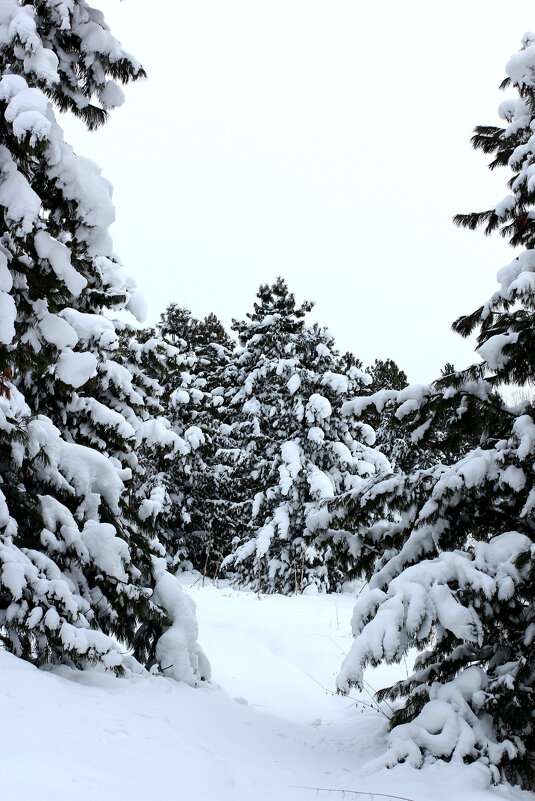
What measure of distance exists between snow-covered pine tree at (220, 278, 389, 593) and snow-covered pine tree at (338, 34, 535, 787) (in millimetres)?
11333

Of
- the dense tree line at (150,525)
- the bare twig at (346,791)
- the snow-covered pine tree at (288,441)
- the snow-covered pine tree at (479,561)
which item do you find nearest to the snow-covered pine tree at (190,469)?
the snow-covered pine tree at (288,441)

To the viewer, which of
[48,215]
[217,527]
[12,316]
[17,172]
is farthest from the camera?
[217,527]

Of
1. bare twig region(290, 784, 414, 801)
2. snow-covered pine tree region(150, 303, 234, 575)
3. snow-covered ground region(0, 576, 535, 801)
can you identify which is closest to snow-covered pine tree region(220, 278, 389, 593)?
snow-covered pine tree region(150, 303, 234, 575)

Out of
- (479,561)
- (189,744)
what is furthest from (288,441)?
(189,744)

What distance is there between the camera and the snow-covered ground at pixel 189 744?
2.56m

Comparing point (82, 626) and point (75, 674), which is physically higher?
point (82, 626)

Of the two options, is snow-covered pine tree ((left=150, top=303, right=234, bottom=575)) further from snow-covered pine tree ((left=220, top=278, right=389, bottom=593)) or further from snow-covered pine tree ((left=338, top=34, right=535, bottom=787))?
snow-covered pine tree ((left=338, top=34, right=535, bottom=787))

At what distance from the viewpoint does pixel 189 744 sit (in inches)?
140

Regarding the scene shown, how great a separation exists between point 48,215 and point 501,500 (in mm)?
4303

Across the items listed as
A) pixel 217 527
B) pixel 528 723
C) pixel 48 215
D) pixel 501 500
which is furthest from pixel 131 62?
pixel 217 527

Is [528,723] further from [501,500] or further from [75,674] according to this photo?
[75,674]

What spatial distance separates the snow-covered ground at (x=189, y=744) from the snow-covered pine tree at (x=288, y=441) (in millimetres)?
10367

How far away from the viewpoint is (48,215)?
4.53 metres

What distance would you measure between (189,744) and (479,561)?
2.20 metres
